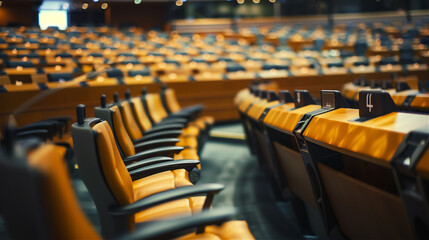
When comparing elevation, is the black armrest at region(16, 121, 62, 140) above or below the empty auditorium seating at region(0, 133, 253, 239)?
below

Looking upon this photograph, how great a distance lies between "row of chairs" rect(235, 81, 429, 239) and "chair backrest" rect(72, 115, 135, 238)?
0.62m

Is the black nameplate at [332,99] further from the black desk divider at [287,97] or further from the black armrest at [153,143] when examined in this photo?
the black armrest at [153,143]

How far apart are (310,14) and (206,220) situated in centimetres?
1362

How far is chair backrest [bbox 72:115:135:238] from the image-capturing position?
1054mm

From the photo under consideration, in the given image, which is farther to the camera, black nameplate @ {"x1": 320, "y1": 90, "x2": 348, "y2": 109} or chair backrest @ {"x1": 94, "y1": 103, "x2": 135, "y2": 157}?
chair backrest @ {"x1": 94, "y1": 103, "x2": 135, "y2": 157}

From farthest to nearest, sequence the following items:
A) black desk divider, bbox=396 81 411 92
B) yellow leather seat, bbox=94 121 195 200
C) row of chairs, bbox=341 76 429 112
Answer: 1. black desk divider, bbox=396 81 411 92
2. row of chairs, bbox=341 76 429 112
3. yellow leather seat, bbox=94 121 195 200

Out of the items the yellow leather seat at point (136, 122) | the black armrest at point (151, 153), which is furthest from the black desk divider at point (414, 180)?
the yellow leather seat at point (136, 122)

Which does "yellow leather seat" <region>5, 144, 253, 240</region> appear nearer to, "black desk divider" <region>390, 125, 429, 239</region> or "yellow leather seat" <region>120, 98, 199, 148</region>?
"black desk divider" <region>390, 125, 429, 239</region>

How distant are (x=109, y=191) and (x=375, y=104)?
2.65 feet

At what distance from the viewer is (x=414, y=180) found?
84 centimetres

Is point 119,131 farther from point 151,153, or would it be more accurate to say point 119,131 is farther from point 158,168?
point 158,168

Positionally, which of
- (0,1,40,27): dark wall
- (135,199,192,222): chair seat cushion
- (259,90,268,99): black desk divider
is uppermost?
(0,1,40,27): dark wall

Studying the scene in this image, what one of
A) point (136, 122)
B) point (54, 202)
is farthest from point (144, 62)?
point (54, 202)

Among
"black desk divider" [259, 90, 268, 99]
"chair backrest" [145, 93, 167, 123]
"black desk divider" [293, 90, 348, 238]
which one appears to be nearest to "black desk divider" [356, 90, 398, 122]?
"black desk divider" [293, 90, 348, 238]
